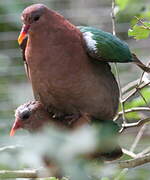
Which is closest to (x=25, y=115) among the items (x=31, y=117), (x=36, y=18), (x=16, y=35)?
(x=31, y=117)

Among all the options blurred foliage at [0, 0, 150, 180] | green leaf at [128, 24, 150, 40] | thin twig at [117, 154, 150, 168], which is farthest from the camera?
blurred foliage at [0, 0, 150, 180]

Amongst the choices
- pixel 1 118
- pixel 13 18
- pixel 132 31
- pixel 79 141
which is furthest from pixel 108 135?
pixel 13 18

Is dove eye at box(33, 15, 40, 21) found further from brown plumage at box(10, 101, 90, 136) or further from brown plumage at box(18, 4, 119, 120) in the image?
brown plumage at box(10, 101, 90, 136)

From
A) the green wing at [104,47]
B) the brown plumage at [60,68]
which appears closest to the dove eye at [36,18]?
the brown plumage at [60,68]

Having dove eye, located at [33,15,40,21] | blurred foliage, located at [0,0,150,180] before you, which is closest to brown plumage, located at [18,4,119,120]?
dove eye, located at [33,15,40,21]

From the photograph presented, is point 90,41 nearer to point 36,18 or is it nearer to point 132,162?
point 36,18

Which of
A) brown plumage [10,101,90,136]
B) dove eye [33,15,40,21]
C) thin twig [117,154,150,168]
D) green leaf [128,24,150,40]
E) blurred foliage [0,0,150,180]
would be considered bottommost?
blurred foliage [0,0,150,180]

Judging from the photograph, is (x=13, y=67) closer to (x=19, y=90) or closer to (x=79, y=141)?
(x=19, y=90)

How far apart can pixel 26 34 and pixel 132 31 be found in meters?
0.30

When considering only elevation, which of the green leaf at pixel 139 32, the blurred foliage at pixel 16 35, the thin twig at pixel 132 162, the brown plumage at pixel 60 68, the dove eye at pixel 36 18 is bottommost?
the blurred foliage at pixel 16 35

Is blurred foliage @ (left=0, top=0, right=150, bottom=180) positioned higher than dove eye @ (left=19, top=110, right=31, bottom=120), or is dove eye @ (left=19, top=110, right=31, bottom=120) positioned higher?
dove eye @ (left=19, top=110, right=31, bottom=120)

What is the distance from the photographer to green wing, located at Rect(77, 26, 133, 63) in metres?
1.47

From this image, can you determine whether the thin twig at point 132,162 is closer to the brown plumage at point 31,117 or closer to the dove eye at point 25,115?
the brown plumage at point 31,117

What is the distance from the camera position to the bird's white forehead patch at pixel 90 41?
146 cm
